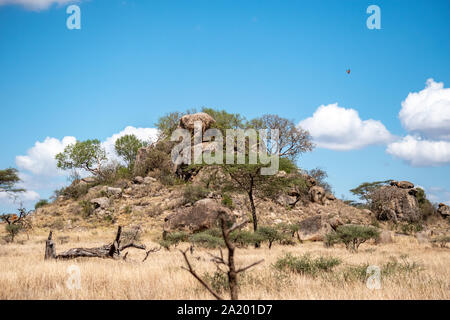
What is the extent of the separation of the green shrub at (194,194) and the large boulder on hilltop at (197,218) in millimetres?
4633

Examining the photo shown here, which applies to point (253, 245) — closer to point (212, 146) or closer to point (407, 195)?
point (212, 146)

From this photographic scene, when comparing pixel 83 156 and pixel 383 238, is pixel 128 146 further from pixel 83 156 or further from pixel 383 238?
pixel 383 238

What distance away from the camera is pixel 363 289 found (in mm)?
6266

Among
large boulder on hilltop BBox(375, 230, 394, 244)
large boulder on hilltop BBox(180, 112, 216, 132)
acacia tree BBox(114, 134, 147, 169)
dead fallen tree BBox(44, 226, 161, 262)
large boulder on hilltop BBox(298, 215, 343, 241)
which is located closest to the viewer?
dead fallen tree BBox(44, 226, 161, 262)

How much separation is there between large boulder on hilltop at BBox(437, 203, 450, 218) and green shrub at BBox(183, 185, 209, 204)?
27.9 m

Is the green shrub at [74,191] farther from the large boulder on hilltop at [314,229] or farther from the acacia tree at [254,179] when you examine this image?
the large boulder on hilltop at [314,229]

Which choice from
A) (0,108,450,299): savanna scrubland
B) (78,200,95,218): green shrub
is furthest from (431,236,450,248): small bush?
(78,200,95,218): green shrub

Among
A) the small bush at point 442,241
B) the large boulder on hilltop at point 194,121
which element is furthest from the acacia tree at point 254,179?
the large boulder on hilltop at point 194,121

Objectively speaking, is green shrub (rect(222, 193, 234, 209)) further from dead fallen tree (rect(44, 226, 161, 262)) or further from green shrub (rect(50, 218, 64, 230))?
dead fallen tree (rect(44, 226, 161, 262))

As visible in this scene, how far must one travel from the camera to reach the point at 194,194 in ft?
94.4

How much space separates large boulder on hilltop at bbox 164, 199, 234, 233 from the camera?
22.1 metres
